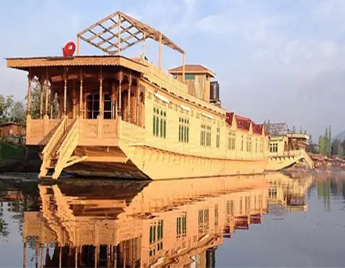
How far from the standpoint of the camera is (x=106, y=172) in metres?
24.2

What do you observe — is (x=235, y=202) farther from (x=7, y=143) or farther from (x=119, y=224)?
(x=7, y=143)

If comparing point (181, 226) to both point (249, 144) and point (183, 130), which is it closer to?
point (183, 130)

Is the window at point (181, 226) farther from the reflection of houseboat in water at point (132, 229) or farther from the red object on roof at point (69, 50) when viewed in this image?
the red object on roof at point (69, 50)

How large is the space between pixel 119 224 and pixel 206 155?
23901 millimetres

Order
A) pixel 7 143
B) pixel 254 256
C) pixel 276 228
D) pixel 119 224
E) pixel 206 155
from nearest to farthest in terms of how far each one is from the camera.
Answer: pixel 254 256 < pixel 119 224 < pixel 276 228 < pixel 206 155 < pixel 7 143

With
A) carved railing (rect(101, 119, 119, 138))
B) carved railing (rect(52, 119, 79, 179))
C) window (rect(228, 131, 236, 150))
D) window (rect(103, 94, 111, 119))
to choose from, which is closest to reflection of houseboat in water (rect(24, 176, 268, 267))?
carved railing (rect(52, 119, 79, 179))

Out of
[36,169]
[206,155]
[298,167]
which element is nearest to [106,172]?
[206,155]

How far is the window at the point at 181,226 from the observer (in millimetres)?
8642

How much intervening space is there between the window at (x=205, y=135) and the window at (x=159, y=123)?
704 centimetres

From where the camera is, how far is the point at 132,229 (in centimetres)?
863

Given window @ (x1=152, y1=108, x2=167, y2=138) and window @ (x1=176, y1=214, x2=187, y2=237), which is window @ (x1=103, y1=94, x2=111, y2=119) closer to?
window @ (x1=152, y1=108, x2=167, y2=138)

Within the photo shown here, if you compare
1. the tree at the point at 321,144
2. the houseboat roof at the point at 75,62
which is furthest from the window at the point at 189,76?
the tree at the point at 321,144

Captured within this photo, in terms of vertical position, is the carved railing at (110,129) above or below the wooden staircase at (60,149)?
above

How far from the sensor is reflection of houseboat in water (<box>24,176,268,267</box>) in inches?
251
